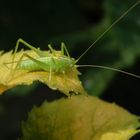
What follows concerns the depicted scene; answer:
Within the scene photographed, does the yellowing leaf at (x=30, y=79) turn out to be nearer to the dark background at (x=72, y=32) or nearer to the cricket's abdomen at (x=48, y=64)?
the cricket's abdomen at (x=48, y=64)

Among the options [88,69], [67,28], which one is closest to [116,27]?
[88,69]

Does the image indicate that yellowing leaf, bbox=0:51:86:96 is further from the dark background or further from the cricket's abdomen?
the dark background

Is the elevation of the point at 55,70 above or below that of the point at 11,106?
below

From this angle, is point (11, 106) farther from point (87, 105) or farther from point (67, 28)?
point (87, 105)

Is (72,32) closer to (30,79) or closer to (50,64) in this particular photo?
(50,64)

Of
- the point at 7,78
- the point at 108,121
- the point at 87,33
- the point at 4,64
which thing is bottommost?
the point at 108,121
